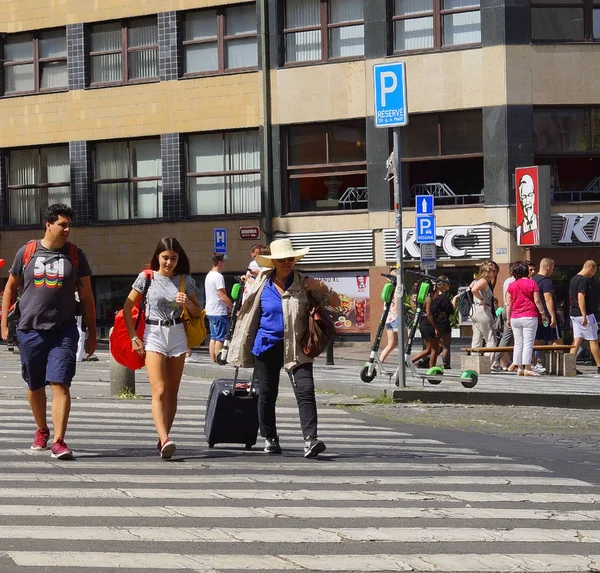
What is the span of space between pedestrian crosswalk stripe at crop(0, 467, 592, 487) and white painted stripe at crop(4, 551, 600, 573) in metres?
2.53

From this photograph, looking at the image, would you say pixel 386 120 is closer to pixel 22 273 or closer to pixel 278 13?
pixel 22 273

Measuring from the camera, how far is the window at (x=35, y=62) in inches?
1512

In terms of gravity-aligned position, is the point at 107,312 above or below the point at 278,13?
below

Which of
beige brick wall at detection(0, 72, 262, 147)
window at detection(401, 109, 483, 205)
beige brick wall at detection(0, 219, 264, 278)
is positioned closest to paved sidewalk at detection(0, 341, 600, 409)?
window at detection(401, 109, 483, 205)

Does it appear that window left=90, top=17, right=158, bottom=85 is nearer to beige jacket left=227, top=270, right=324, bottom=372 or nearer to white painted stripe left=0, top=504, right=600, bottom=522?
beige jacket left=227, top=270, right=324, bottom=372

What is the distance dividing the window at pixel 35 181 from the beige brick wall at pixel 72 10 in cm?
331

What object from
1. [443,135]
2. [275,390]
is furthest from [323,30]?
[275,390]

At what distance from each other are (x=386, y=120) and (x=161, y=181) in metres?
19.8

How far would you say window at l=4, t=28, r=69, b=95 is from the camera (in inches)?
Result: 1512

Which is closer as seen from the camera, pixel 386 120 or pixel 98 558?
pixel 98 558

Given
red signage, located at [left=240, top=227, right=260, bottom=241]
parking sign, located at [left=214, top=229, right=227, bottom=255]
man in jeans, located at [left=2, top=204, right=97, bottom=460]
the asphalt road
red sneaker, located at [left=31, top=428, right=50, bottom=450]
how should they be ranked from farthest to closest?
red signage, located at [left=240, top=227, right=260, bottom=241]
parking sign, located at [left=214, top=229, right=227, bottom=255]
red sneaker, located at [left=31, top=428, right=50, bottom=450]
man in jeans, located at [left=2, top=204, right=97, bottom=460]
the asphalt road

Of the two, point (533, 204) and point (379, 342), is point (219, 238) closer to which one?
point (533, 204)

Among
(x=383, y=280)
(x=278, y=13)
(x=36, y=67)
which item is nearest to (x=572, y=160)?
(x=383, y=280)

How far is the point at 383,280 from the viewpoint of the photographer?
1315 inches
